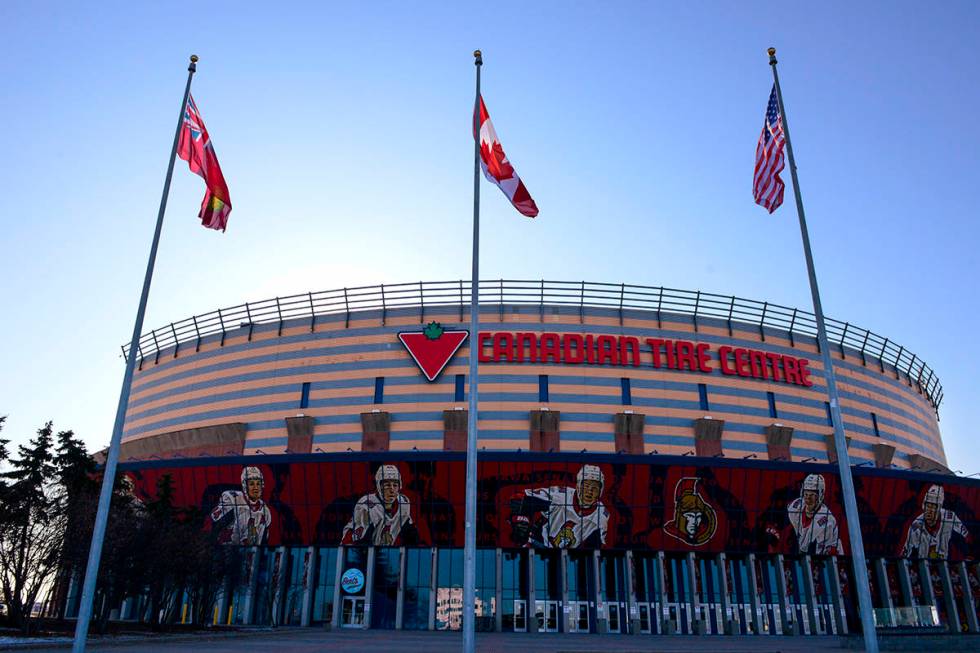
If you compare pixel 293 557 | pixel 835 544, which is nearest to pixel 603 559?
pixel 835 544

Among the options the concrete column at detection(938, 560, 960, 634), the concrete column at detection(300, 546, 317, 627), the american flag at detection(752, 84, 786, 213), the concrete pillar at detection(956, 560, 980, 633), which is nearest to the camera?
the american flag at detection(752, 84, 786, 213)

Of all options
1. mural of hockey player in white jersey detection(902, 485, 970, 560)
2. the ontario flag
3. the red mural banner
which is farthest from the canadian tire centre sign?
the ontario flag

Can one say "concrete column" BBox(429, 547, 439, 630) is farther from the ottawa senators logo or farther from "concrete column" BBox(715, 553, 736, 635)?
"concrete column" BBox(715, 553, 736, 635)

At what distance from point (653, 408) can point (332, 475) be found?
26.7 meters

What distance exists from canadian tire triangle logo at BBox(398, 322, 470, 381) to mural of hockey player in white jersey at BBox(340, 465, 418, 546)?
1128cm

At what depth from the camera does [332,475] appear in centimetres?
5141

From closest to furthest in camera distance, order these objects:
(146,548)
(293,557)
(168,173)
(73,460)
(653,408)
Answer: (168,173)
(146,548)
(73,460)
(293,557)
(653,408)

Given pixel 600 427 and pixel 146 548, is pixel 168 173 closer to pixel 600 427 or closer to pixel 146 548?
pixel 146 548

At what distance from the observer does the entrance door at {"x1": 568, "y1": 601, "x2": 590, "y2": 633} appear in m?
51.1

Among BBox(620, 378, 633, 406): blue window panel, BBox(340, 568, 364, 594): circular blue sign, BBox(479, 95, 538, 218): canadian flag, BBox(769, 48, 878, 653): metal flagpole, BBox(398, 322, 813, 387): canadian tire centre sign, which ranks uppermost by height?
BBox(398, 322, 813, 387): canadian tire centre sign

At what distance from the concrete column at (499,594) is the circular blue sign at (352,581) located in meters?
10.0

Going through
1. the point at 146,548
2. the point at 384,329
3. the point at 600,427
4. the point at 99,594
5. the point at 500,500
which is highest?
the point at 384,329

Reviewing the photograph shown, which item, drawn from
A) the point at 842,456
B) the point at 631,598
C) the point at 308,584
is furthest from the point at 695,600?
the point at 842,456

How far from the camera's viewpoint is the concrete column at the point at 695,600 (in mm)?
51409
